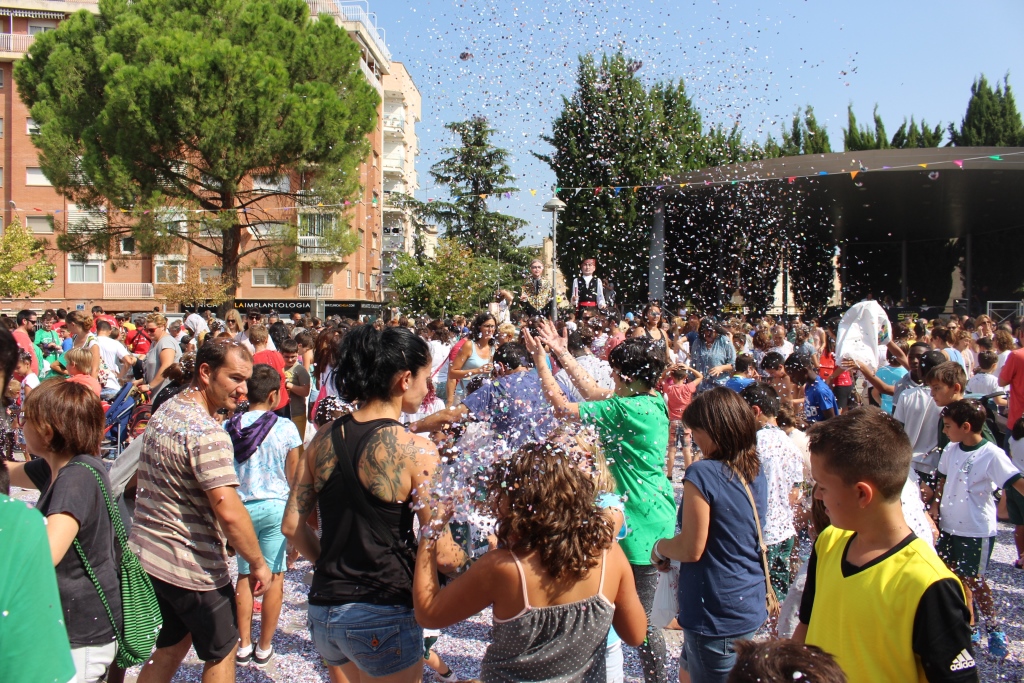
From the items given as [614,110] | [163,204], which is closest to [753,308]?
[614,110]

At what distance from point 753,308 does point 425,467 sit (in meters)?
27.0

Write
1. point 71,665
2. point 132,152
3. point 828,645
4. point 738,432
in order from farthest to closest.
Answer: point 132,152, point 738,432, point 828,645, point 71,665

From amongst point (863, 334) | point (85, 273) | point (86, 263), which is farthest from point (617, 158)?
point (85, 273)

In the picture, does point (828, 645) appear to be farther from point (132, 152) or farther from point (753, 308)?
point (753, 308)

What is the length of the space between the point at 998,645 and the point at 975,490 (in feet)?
2.62

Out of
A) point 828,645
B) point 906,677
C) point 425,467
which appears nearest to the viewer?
point 906,677

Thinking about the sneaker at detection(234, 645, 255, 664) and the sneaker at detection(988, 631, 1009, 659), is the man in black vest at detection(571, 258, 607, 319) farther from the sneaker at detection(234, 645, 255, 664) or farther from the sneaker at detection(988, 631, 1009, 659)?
the sneaker at detection(234, 645, 255, 664)

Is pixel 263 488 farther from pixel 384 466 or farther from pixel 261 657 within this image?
pixel 384 466

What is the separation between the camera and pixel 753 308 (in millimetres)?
27672

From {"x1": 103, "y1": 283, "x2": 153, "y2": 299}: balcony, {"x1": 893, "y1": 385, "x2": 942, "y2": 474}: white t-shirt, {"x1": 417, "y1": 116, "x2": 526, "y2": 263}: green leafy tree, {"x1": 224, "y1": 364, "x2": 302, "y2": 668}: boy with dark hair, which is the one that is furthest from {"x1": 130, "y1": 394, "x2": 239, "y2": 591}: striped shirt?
{"x1": 103, "y1": 283, "x2": 153, "y2": 299}: balcony

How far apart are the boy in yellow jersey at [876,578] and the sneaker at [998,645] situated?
2.77m

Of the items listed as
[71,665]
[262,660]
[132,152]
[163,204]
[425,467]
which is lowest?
[262,660]

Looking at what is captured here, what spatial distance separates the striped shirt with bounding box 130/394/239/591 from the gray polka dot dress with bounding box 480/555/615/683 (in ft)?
4.35

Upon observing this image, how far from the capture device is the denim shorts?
2363 millimetres
